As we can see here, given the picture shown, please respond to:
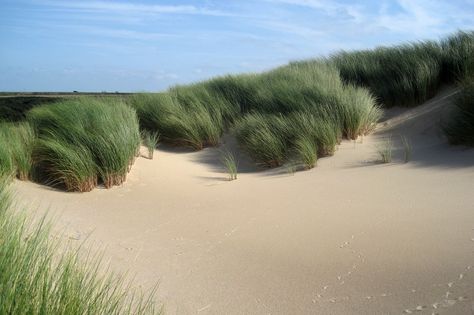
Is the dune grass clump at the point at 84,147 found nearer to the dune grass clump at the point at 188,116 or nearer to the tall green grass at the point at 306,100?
the dune grass clump at the point at 188,116

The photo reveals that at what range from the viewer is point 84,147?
661 centimetres

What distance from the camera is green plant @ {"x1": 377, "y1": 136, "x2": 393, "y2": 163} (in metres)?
6.89

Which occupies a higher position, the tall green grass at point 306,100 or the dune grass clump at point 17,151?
the tall green grass at point 306,100

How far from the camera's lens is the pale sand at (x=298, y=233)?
3191 millimetres

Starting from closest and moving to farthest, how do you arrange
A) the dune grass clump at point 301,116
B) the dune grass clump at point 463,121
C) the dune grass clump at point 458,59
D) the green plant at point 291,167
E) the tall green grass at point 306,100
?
the dune grass clump at point 463,121 → the green plant at point 291,167 → the dune grass clump at point 301,116 → the tall green grass at point 306,100 → the dune grass clump at point 458,59

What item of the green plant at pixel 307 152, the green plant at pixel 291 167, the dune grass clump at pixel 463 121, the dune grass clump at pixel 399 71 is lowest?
the green plant at pixel 291 167

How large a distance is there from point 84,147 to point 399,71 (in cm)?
678

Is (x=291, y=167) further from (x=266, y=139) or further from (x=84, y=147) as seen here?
(x=84, y=147)

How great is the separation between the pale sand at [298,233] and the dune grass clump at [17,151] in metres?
0.26

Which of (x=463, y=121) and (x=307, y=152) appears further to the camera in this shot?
(x=307, y=152)

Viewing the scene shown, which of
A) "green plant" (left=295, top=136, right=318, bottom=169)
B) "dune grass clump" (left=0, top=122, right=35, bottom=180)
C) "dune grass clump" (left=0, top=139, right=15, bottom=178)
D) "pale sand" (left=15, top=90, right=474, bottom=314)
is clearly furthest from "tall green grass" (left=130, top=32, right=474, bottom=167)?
"dune grass clump" (left=0, top=139, right=15, bottom=178)

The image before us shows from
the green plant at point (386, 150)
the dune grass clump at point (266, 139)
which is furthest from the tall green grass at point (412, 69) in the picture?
the dune grass clump at point (266, 139)

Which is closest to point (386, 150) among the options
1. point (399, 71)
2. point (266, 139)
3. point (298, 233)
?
point (266, 139)

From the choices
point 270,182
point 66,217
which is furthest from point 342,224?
point 66,217
